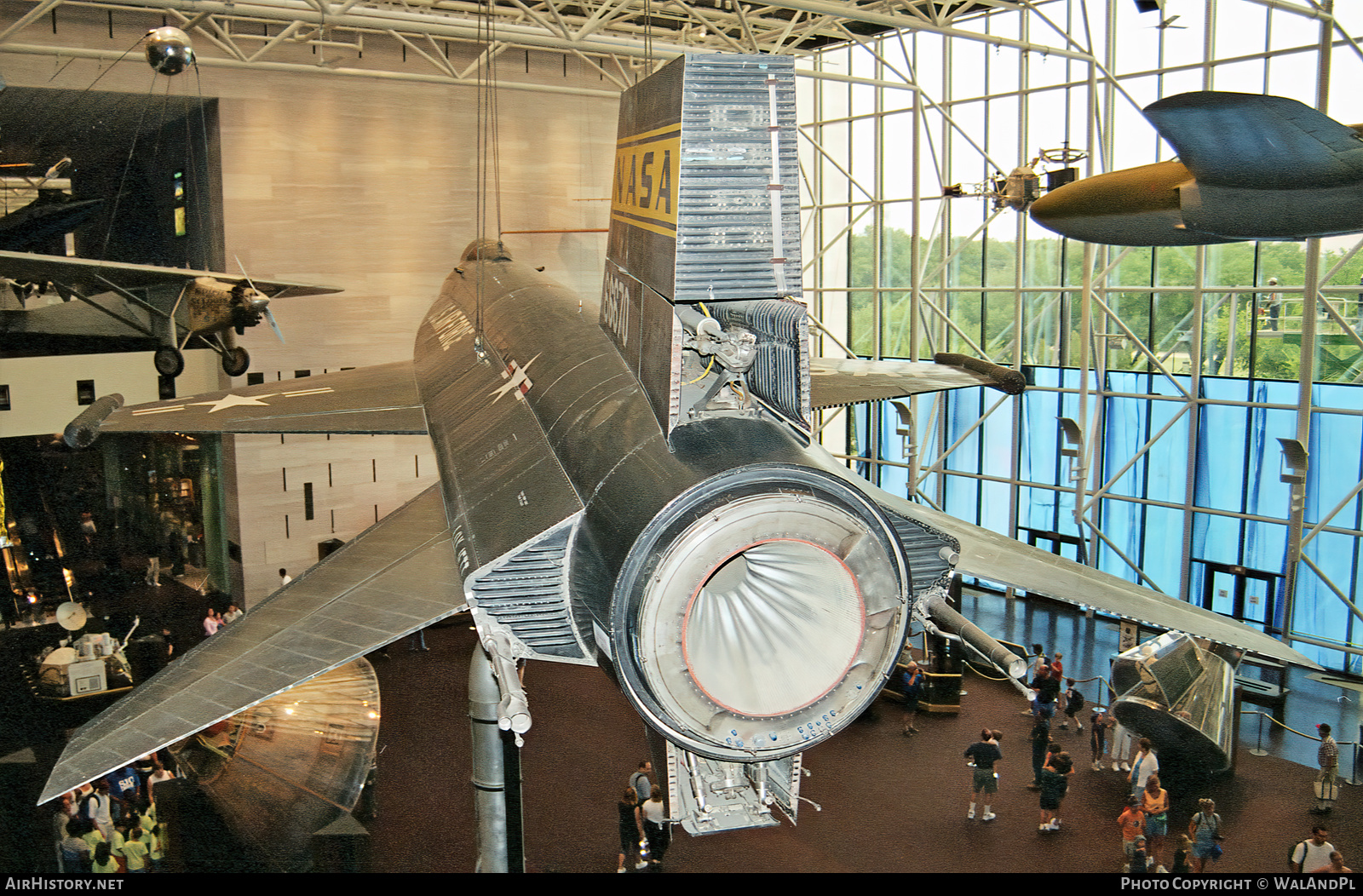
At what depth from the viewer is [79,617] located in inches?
643

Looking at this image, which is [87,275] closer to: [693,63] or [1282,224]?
[693,63]

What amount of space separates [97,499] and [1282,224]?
68.6 ft

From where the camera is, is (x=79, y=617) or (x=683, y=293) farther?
(x=79, y=617)

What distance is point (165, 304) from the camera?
58.4ft

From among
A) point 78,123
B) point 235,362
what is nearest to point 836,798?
point 235,362

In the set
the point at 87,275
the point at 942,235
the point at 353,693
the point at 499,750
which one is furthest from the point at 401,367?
the point at 942,235

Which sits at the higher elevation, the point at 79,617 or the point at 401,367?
the point at 401,367

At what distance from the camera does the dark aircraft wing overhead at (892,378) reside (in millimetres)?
10594

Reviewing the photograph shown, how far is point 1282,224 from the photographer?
8945 millimetres

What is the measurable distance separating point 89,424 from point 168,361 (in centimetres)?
878

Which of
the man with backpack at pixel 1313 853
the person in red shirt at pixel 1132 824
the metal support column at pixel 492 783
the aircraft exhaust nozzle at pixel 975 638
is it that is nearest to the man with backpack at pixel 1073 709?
the person in red shirt at pixel 1132 824
